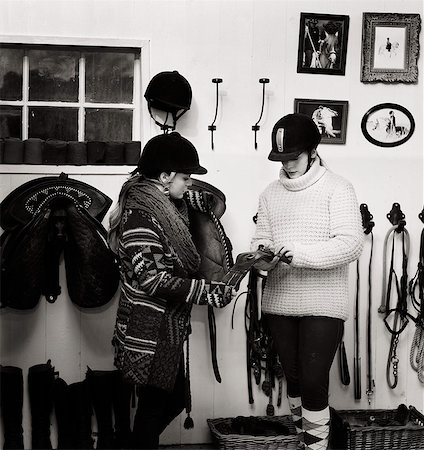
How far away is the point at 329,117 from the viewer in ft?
12.3

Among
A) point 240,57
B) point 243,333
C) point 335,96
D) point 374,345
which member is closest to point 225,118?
point 240,57

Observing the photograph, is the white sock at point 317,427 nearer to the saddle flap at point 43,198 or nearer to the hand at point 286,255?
the hand at point 286,255

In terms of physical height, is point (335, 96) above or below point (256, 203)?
above

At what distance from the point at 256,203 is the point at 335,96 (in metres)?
0.67

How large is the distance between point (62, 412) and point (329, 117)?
1.94 metres

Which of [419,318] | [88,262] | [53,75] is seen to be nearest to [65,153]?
[53,75]

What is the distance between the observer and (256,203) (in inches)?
147

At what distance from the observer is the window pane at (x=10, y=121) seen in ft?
12.0

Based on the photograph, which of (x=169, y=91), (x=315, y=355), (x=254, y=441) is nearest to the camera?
(x=315, y=355)

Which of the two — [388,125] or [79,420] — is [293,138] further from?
[79,420]

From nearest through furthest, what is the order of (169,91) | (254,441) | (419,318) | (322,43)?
(254,441), (169,91), (322,43), (419,318)

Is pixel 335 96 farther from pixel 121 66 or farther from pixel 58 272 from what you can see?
pixel 58 272

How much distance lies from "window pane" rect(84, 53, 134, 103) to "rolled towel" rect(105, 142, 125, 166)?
0.78 feet

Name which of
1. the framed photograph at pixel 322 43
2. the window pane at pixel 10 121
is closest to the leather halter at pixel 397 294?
the framed photograph at pixel 322 43
